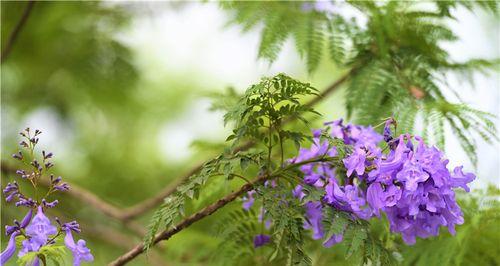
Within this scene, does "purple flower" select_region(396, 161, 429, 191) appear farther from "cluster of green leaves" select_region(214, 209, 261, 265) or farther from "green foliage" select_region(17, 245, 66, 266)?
"green foliage" select_region(17, 245, 66, 266)

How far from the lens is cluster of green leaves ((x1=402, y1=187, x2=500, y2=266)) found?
2.37 metres

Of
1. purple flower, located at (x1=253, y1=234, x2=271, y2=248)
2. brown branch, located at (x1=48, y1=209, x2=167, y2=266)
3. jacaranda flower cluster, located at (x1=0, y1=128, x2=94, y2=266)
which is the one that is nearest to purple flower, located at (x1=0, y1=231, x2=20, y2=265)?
jacaranda flower cluster, located at (x1=0, y1=128, x2=94, y2=266)

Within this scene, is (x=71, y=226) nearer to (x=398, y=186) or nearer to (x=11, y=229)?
(x=11, y=229)

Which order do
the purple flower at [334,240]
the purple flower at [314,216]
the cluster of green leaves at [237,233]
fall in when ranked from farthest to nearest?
the cluster of green leaves at [237,233]
the purple flower at [314,216]
the purple flower at [334,240]

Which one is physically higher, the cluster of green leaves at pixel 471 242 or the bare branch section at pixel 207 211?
the bare branch section at pixel 207 211

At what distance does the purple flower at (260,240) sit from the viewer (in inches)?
92.1

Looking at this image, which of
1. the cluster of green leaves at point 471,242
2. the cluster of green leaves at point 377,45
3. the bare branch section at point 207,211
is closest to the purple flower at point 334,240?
the bare branch section at point 207,211

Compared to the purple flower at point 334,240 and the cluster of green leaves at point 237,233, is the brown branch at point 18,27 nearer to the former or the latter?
the cluster of green leaves at point 237,233

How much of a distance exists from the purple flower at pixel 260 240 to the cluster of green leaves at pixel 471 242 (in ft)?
1.53

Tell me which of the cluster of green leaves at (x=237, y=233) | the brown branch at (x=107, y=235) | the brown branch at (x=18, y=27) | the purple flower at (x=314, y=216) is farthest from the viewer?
the brown branch at (x=107, y=235)

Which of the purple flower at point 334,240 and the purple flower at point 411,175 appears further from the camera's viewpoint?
the purple flower at point 334,240

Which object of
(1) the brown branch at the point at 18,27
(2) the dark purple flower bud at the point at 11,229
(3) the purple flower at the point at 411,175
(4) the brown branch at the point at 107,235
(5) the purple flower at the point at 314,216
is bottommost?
(3) the purple flower at the point at 411,175

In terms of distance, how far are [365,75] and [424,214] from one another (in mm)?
799

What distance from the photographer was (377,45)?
274cm
